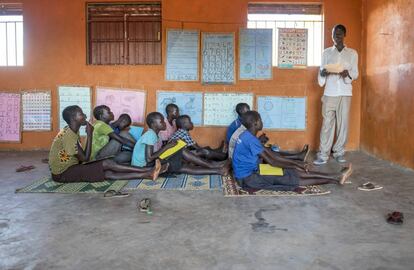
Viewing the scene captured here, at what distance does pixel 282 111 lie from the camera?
7.09 metres

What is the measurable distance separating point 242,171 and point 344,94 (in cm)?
259

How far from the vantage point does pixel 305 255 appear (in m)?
2.58

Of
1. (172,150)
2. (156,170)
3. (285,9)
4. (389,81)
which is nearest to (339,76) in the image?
(389,81)

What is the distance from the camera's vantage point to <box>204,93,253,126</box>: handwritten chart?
23.1 feet

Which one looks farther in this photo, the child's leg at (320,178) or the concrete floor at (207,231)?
the child's leg at (320,178)

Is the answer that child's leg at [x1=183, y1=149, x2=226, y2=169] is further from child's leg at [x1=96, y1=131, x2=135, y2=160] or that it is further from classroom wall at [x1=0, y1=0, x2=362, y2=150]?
classroom wall at [x1=0, y1=0, x2=362, y2=150]

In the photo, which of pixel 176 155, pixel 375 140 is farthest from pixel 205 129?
pixel 375 140

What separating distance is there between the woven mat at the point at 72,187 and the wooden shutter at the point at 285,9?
3.96m

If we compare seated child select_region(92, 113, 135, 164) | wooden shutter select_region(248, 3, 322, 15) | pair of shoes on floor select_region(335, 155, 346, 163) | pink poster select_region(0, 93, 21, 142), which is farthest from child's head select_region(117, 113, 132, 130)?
pair of shoes on floor select_region(335, 155, 346, 163)

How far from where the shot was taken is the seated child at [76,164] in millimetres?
4559

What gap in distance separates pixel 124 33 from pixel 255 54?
2278 mm

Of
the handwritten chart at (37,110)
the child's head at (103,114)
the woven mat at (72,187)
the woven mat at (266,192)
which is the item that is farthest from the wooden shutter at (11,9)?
the woven mat at (266,192)

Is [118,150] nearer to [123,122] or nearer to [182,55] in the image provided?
[123,122]

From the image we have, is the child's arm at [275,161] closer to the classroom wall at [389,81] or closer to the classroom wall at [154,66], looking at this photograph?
the classroom wall at [389,81]
